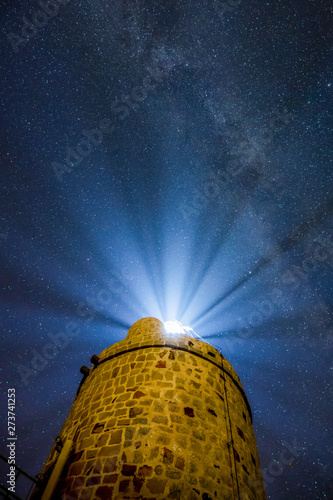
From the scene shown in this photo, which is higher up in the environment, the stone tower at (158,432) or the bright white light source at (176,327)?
the bright white light source at (176,327)

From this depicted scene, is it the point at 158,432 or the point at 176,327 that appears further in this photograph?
the point at 176,327

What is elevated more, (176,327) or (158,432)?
(176,327)

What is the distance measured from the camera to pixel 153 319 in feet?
30.1

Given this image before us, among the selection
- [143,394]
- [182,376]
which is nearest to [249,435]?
[182,376]

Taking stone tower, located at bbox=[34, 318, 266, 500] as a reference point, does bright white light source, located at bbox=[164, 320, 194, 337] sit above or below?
above

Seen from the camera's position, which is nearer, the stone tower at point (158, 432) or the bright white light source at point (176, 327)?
the stone tower at point (158, 432)

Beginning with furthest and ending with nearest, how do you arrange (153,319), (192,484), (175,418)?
(153,319) → (175,418) → (192,484)

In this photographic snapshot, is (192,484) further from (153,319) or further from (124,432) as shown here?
(153,319)

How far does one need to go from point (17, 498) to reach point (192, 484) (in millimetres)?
2687

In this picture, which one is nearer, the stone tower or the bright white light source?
the stone tower

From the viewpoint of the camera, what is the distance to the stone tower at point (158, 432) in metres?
4.05

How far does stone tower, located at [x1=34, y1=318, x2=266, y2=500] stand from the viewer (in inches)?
160

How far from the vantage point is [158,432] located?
449cm

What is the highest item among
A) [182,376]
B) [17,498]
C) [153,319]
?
[153,319]
